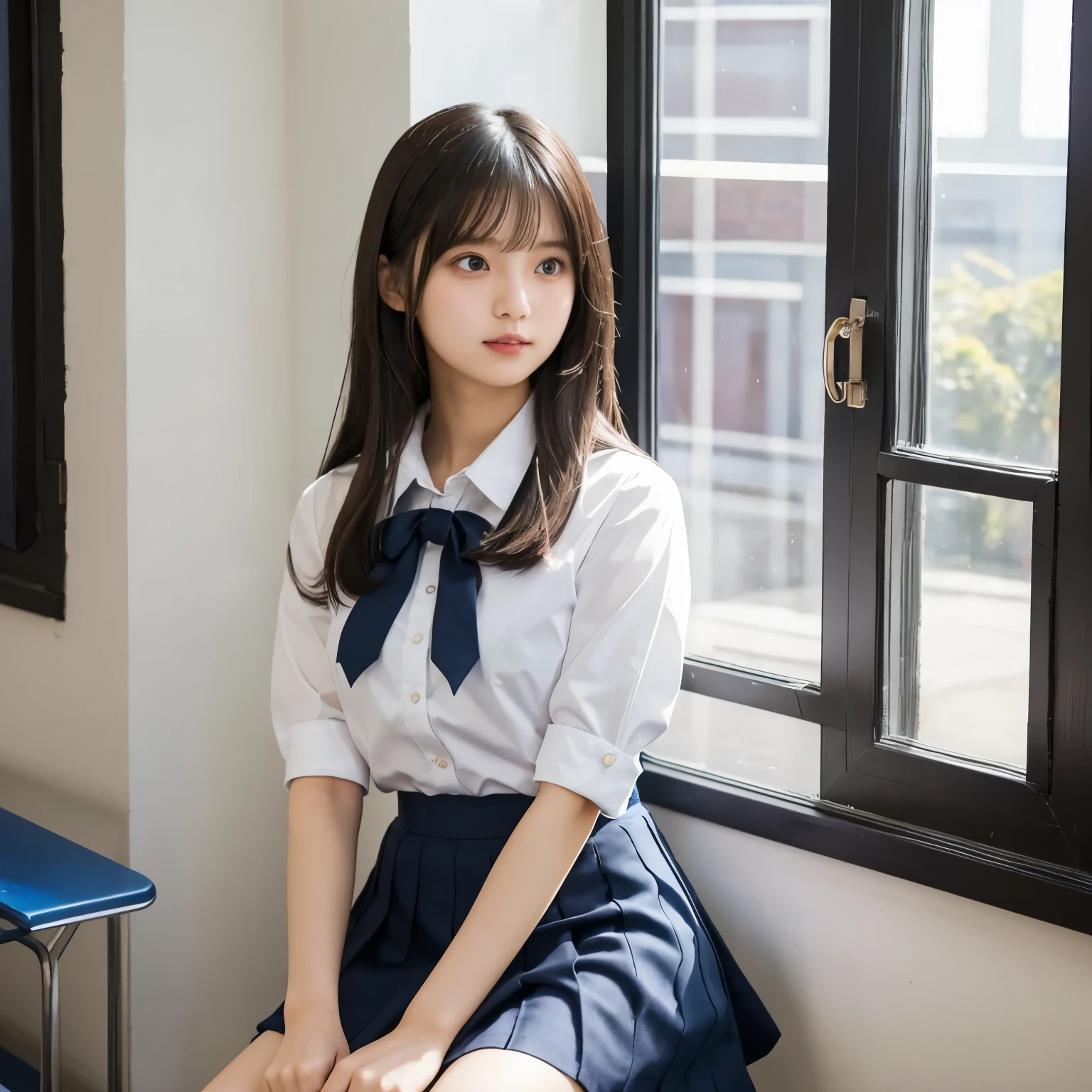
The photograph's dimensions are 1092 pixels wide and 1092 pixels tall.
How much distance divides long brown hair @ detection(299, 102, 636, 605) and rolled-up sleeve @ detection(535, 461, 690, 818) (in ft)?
0.23

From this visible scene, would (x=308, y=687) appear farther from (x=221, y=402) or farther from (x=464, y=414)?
(x=221, y=402)

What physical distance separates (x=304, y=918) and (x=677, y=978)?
40 cm

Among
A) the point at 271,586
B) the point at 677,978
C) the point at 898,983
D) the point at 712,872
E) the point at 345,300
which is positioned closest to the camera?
the point at 677,978

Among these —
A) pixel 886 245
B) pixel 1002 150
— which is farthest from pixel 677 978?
pixel 1002 150

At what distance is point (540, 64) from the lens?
1764 millimetres

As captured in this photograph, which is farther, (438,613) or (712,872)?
(712,872)

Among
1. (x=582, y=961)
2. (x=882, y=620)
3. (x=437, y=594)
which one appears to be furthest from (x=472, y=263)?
(x=582, y=961)

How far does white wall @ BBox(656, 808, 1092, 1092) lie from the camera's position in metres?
1.31

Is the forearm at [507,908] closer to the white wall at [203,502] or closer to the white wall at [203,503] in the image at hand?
the white wall at [203,502]

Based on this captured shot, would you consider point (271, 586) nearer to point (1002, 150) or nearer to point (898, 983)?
point (898, 983)

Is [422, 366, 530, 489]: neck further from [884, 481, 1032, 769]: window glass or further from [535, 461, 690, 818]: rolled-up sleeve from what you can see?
[884, 481, 1032, 769]: window glass

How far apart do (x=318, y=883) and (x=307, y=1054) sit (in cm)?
20

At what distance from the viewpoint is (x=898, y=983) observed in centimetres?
142

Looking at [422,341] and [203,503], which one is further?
[203,503]
